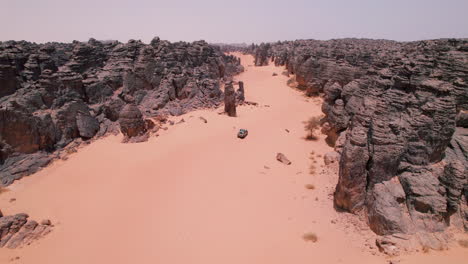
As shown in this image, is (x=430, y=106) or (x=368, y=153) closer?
(x=430, y=106)

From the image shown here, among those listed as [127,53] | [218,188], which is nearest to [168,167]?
[218,188]

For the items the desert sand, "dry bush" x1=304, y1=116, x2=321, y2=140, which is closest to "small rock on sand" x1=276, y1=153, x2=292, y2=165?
the desert sand

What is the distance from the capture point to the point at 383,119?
988 centimetres

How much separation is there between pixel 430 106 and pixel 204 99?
20.5 meters

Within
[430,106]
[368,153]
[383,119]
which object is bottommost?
[368,153]

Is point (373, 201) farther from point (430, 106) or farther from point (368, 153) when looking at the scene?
point (430, 106)

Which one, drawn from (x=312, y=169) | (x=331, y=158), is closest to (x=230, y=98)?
(x=312, y=169)

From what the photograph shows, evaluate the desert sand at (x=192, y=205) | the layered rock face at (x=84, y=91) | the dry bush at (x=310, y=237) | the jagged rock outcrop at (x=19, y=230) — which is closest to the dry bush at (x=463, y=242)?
the desert sand at (x=192, y=205)

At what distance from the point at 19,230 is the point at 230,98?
16855mm

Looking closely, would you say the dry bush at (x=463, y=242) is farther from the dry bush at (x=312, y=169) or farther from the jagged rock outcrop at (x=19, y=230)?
the jagged rock outcrop at (x=19, y=230)

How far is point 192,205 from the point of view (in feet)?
37.6

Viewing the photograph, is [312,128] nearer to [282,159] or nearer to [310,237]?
[282,159]

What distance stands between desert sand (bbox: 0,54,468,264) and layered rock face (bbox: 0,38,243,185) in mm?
2037

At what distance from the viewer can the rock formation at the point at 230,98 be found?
22.2 metres
